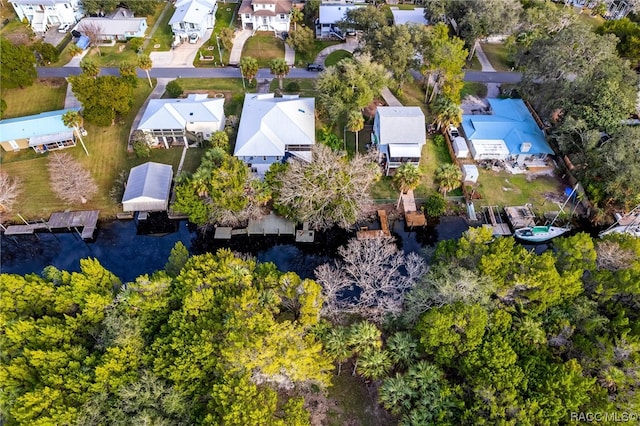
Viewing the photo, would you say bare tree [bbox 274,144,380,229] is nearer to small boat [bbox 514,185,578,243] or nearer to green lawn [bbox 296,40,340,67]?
small boat [bbox 514,185,578,243]

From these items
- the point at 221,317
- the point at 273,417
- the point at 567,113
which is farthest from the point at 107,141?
the point at 567,113

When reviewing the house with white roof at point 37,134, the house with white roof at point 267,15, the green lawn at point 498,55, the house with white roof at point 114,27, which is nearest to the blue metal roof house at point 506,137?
the green lawn at point 498,55

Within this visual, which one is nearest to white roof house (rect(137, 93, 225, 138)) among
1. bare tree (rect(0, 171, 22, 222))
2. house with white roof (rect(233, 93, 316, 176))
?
house with white roof (rect(233, 93, 316, 176))

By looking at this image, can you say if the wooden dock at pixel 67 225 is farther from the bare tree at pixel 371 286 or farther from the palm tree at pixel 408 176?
the palm tree at pixel 408 176

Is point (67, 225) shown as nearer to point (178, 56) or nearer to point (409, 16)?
point (178, 56)

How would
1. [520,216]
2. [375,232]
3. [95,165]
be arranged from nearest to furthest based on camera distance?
[375,232], [520,216], [95,165]

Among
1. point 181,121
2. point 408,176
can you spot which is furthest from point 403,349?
point 181,121

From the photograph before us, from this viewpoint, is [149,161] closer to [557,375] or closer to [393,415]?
[393,415]
